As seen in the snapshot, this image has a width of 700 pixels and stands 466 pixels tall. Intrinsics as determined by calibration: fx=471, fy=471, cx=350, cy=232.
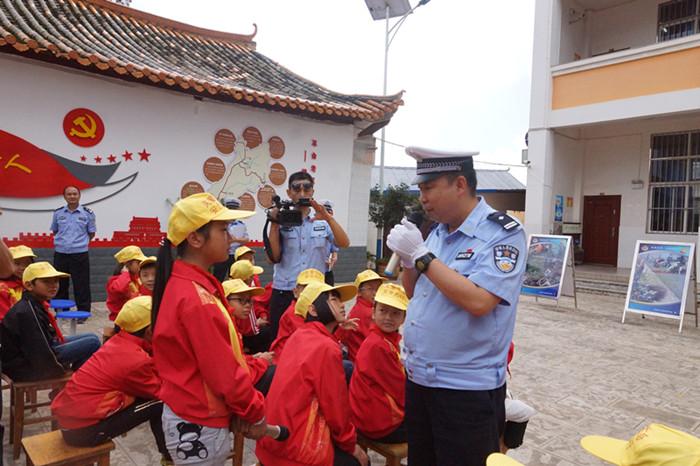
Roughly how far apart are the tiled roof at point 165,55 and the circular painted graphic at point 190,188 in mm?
1442

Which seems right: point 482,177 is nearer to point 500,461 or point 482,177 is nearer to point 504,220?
point 504,220

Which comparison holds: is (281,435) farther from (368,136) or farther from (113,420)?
(368,136)

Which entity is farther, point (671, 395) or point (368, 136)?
point (368, 136)

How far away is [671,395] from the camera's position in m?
4.21

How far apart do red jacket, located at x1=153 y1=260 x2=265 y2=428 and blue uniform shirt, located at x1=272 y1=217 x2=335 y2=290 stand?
5.98ft

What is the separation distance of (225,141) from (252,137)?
498mm

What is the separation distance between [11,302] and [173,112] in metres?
4.76

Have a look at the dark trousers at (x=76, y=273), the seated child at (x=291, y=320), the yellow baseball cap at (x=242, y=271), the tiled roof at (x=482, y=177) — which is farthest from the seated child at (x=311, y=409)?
the tiled roof at (x=482, y=177)

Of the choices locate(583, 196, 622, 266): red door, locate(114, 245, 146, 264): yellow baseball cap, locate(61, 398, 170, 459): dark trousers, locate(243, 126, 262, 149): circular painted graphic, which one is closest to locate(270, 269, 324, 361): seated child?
locate(61, 398, 170, 459): dark trousers

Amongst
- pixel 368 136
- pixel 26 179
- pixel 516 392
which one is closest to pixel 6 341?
pixel 516 392

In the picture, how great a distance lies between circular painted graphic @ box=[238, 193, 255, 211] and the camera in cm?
816

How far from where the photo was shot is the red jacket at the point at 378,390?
7.70 feet

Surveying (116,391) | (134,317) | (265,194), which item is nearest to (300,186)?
(134,317)

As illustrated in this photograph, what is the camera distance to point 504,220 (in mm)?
1674
